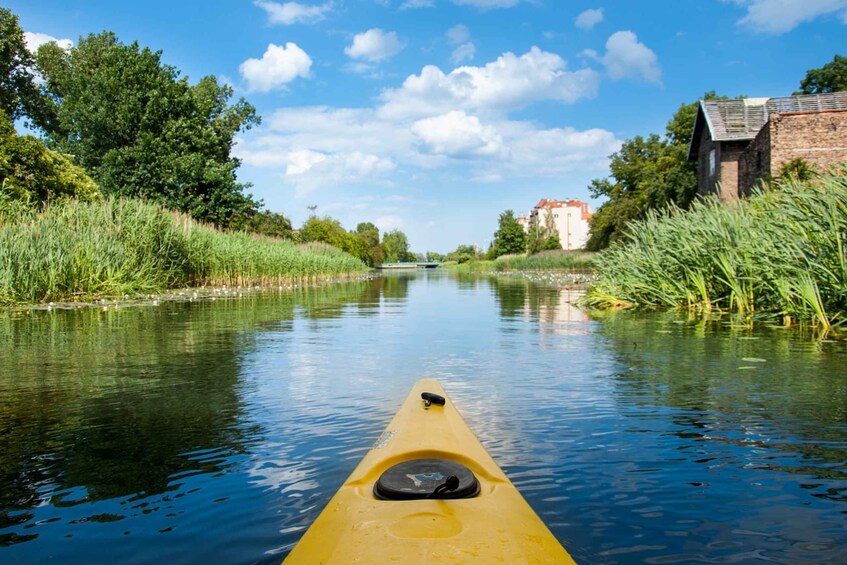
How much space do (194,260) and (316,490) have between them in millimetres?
18405

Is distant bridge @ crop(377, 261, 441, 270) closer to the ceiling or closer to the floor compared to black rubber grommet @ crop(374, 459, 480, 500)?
closer to the ceiling

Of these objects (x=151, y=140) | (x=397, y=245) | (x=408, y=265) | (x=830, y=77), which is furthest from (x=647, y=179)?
(x=397, y=245)

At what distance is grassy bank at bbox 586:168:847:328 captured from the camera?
8656 mm

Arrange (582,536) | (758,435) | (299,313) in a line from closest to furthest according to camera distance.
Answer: (582,536), (758,435), (299,313)

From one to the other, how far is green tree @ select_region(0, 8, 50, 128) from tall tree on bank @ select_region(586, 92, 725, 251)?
Answer: 37.8 meters

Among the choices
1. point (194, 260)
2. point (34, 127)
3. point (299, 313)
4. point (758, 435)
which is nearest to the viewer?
point (758, 435)

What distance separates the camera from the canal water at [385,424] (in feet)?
8.87

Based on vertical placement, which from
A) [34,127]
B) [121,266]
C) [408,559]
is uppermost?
[34,127]

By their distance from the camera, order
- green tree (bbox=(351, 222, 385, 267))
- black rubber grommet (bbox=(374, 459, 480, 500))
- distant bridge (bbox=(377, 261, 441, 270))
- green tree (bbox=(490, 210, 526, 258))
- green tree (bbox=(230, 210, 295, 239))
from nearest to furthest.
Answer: black rubber grommet (bbox=(374, 459, 480, 500)) → green tree (bbox=(230, 210, 295, 239)) → green tree (bbox=(351, 222, 385, 267)) → green tree (bbox=(490, 210, 526, 258)) → distant bridge (bbox=(377, 261, 441, 270))

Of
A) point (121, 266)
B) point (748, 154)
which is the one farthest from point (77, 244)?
point (748, 154)

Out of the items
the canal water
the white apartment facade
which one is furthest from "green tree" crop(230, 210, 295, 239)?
the white apartment facade

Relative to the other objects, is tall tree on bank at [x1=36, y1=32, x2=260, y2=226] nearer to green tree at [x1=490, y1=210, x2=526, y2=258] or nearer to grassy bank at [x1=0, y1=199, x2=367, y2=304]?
grassy bank at [x1=0, y1=199, x2=367, y2=304]

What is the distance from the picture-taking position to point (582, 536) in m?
2.68

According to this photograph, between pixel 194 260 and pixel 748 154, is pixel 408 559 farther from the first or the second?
pixel 748 154
